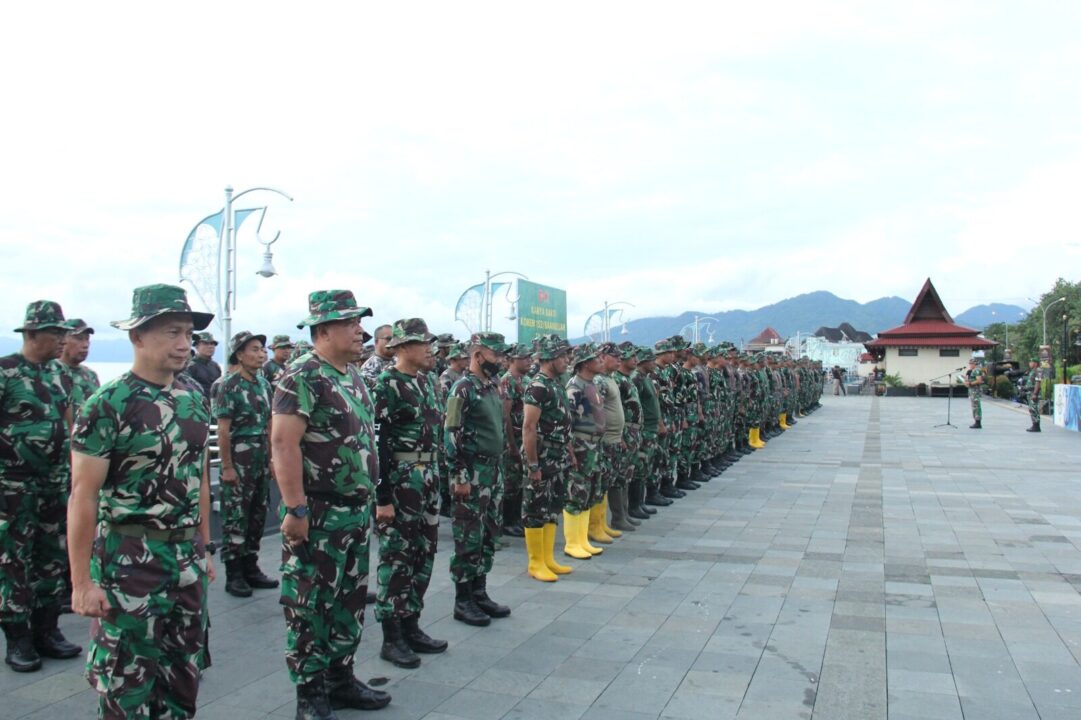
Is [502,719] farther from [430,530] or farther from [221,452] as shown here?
[221,452]

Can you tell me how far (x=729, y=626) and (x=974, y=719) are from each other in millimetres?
1671

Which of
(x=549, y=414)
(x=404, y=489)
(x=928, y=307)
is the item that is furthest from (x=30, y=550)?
(x=928, y=307)

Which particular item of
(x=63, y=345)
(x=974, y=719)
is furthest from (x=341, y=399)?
(x=974, y=719)

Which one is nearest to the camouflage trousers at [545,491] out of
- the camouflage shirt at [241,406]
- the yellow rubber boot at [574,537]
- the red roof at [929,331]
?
the yellow rubber boot at [574,537]

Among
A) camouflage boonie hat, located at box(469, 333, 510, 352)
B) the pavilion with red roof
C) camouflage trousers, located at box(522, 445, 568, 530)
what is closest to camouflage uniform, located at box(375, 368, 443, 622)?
camouflage boonie hat, located at box(469, 333, 510, 352)

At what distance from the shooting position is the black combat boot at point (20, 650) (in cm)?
436

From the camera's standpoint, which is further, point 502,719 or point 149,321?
point 502,719

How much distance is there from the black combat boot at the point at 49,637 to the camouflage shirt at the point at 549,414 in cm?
344

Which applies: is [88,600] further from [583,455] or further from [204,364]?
[204,364]

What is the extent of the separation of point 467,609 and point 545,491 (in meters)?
1.37

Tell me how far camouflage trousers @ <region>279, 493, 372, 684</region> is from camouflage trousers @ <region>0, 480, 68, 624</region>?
186 cm

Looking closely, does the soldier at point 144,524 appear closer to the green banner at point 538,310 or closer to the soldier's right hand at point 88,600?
the soldier's right hand at point 88,600

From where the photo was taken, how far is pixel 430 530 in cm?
464

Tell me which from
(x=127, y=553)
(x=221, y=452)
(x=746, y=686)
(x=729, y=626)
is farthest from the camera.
Answer: (x=221, y=452)
